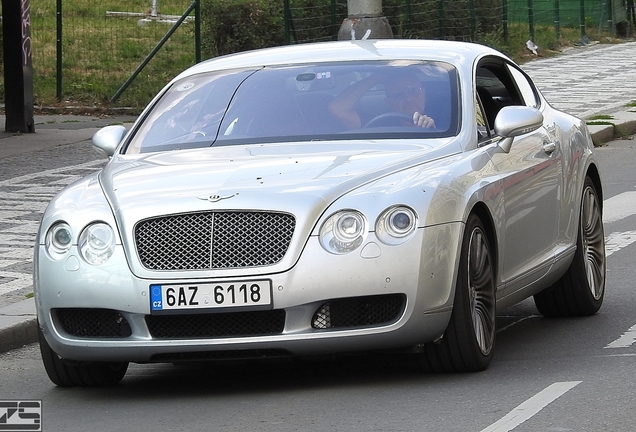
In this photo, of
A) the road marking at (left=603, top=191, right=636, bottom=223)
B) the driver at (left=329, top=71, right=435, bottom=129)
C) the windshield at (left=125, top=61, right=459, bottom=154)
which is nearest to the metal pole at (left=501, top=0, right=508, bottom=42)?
the road marking at (left=603, top=191, right=636, bottom=223)

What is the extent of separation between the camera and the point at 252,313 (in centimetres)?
607

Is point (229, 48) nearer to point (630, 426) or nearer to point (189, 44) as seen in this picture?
point (189, 44)

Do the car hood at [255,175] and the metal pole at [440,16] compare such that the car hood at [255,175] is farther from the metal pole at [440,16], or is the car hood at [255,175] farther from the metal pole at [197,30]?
the metal pole at [440,16]

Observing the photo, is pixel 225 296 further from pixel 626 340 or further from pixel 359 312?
pixel 626 340

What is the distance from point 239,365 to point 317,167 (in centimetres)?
115

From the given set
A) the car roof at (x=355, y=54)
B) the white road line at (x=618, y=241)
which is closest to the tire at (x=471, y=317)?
the car roof at (x=355, y=54)

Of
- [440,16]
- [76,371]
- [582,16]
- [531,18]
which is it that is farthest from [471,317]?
[582,16]

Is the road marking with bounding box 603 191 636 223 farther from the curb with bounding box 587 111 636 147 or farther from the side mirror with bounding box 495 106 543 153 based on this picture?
the side mirror with bounding box 495 106 543 153

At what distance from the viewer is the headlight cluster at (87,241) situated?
20.3 feet

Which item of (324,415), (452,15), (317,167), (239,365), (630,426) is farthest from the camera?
(452,15)

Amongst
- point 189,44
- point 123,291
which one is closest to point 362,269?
point 123,291

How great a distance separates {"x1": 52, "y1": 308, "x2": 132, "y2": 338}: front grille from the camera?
6.21 m

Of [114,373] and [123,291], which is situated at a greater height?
[123,291]

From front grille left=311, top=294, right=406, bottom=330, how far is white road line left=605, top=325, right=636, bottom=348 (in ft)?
4.65
